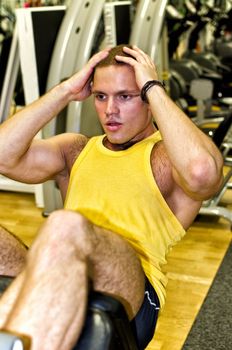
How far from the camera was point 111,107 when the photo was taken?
176 centimetres

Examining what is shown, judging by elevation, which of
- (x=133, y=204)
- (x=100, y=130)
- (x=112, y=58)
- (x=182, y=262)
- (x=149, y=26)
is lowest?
(x=182, y=262)

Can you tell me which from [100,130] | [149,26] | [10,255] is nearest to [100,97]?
[10,255]

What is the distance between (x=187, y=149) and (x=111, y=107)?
0.29m

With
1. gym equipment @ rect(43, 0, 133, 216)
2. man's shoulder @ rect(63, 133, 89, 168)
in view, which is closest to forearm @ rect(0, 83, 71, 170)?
man's shoulder @ rect(63, 133, 89, 168)

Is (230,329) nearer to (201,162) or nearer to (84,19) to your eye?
(201,162)

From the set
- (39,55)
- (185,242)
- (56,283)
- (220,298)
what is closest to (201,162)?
(56,283)

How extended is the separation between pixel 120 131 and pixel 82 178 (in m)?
0.18

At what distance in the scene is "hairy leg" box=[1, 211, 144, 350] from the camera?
3.95 feet

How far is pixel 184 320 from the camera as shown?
8.05 ft

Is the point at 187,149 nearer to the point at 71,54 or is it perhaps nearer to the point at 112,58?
the point at 112,58

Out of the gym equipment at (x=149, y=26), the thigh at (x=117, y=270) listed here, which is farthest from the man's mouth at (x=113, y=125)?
the gym equipment at (x=149, y=26)

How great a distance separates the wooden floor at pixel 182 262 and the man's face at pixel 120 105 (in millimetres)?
923

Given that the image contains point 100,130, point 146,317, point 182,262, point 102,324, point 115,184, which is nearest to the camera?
point 102,324

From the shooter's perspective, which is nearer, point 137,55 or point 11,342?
point 11,342
